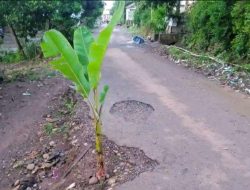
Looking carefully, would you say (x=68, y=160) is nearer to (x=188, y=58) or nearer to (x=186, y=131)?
(x=186, y=131)

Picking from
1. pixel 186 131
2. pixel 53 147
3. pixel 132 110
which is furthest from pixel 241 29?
pixel 53 147

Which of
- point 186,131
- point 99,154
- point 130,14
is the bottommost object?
point 130,14

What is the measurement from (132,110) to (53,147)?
1.68 m

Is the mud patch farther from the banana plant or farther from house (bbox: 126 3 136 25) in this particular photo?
house (bbox: 126 3 136 25)

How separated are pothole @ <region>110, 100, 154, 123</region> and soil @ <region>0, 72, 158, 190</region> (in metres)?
0.58

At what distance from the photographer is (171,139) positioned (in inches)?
200

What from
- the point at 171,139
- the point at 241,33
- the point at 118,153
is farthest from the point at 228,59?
the point at 118,153

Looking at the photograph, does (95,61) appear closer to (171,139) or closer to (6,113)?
(171,139)

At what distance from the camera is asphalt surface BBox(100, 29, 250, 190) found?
3967 mm

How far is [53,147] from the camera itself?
18.4 feet

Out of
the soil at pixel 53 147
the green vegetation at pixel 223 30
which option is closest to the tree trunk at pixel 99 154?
the soil at pixel 53 147

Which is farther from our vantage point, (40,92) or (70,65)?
(40,92)

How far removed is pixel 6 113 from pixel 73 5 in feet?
35.3

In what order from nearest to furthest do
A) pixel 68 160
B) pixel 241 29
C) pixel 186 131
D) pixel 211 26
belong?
pixel 68 160 → pixel 186 131 → pixel 241 29 → pixel 211 26
